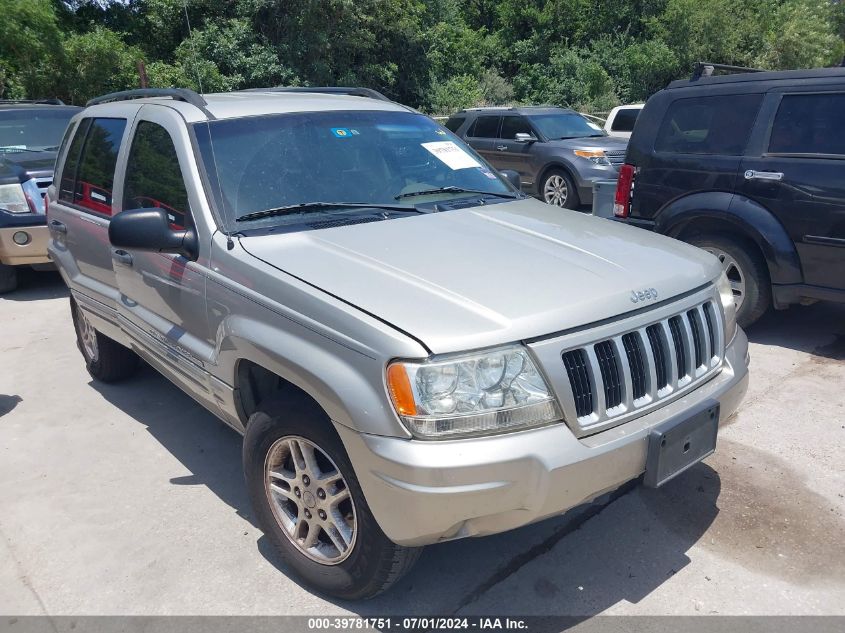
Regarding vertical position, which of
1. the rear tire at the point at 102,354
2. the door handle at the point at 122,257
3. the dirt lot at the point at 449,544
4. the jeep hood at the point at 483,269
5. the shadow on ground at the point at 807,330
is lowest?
the shadow on ground at the point at 807,330

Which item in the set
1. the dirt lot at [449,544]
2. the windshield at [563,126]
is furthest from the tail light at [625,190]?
the windshield at [563,126]

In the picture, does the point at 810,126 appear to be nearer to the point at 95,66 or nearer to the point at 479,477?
the point at 479,477

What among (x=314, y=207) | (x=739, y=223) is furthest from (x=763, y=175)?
(x=314, y=207)

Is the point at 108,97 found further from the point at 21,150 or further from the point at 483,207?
the point at 21,150

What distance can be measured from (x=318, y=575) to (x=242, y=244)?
1353 mm

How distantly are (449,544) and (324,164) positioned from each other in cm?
185

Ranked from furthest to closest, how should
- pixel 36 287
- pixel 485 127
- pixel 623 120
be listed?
pixel 623 120 → pixel 485 127 → pixel 36 287

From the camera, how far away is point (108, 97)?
4.72 meters

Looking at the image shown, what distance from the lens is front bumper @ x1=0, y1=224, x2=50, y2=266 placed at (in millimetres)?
7348

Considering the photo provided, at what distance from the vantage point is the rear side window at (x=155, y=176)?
11.2 ft

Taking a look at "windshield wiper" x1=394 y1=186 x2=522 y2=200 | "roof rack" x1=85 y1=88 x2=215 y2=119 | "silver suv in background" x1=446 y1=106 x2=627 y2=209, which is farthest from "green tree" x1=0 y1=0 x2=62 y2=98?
"windshield wiper" x1=394 y1=186 x2=522 y2=200

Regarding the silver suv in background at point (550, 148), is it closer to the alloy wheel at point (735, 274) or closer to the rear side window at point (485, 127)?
the rear side window at point (485, 127)

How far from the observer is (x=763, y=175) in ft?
17.3

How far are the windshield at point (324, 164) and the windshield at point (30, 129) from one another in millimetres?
6412
